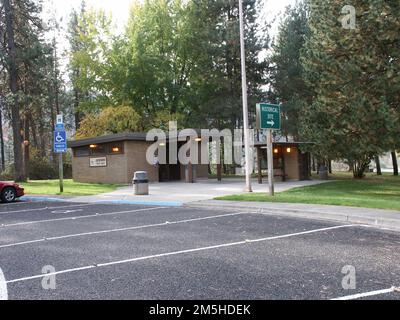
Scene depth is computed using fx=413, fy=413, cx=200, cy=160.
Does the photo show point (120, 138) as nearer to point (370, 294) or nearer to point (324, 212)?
point (324, 212)

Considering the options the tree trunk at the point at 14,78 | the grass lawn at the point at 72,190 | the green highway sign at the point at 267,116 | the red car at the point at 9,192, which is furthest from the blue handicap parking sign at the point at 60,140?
the tree trunk at the point at 14,78

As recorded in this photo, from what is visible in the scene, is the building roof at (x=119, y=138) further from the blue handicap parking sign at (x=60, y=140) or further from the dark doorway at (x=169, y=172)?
the blue handicap parking sign at (x=60, y=140)

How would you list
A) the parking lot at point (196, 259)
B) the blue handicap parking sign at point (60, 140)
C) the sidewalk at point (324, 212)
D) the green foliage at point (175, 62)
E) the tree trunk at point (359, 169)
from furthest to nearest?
the green foliage at point (175, 62)
the tree trunk at point (359, 169)
the blue handicap parking sign at point (60, 140)
the sidewalk at point (324, 212)
the parking lot at point (196, 259)

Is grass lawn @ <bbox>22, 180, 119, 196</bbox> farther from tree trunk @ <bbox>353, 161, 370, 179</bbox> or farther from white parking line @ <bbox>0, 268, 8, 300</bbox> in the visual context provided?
tree trunk @ <bbox>353, 161, 370, 179</bbox>

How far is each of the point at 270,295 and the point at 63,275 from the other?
2968mm

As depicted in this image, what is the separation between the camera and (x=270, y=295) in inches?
190

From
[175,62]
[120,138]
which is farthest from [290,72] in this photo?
[120,138]

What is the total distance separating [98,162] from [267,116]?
16.9m

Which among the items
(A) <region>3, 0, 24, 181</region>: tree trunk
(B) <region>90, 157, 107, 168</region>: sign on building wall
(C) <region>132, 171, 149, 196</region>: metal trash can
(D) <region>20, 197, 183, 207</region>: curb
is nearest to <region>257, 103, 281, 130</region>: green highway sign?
(D) <region>20, 197, 183, 207</region>: curb

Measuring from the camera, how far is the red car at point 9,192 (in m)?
18.4

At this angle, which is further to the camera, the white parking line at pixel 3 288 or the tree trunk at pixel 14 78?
the tree trunk at pixel 14 78

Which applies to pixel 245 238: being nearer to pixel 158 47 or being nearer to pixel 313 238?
pixel 313 238

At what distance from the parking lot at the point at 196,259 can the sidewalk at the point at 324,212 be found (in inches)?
28.0

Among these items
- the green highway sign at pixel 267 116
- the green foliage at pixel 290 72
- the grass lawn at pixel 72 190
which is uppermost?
the green foliage at pixel 290 72
